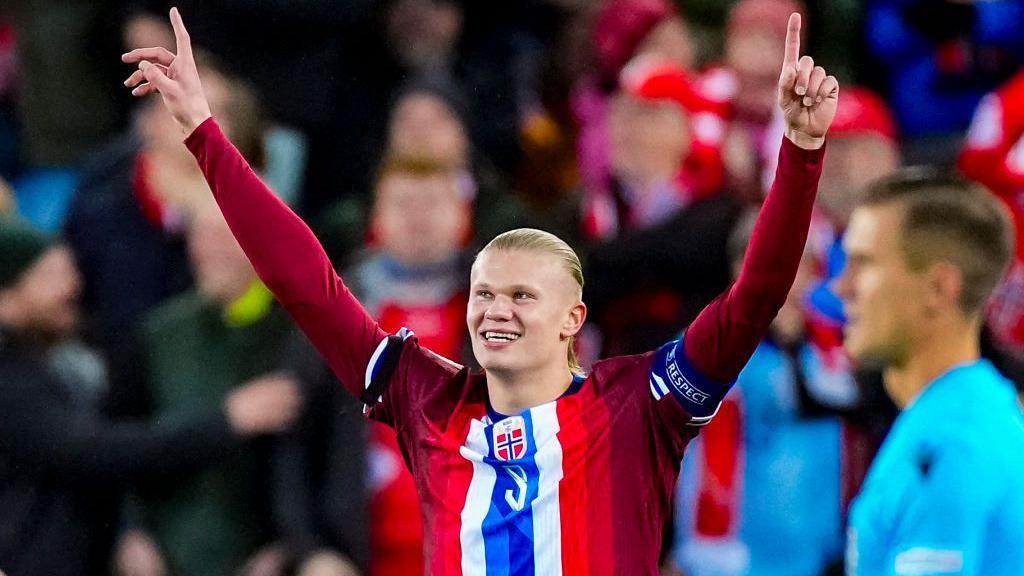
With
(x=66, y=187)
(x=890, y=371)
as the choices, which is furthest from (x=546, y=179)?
(x=890, y=371)

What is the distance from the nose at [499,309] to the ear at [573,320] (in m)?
0.15

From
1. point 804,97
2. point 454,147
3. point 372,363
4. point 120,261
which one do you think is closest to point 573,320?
point 372,363

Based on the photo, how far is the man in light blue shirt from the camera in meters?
3.86

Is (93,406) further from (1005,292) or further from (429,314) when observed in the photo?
(1005,292)

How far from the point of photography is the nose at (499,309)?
3750mm

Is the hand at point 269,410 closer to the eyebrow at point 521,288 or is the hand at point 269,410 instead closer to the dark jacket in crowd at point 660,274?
the dark jacket in crowd at point 660,274

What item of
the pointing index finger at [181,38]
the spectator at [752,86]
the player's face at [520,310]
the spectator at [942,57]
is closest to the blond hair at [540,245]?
the player's face at [520,310]

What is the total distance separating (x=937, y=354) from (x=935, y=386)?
0.34ft

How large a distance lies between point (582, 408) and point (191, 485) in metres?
2.32

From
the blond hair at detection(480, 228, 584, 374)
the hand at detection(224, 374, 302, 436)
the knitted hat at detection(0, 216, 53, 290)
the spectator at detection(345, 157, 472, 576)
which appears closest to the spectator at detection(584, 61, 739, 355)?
the spectator at detection(345, 157, 472, 576)

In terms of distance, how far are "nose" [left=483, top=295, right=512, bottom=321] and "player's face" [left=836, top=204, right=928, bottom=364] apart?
974mm

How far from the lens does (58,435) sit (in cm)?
567

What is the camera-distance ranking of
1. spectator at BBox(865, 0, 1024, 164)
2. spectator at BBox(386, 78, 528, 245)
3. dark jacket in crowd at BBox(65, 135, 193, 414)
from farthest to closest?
spectator at BBox(865, 0, 1024, 164), dark jacket in crowd at BBox(65, 135, 193, 414), spectator at BBox(386, 78, 528, 245)

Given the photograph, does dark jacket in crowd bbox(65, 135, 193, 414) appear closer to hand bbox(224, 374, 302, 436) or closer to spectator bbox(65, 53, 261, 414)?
spectator bbox(65, 53, 261, 414)
